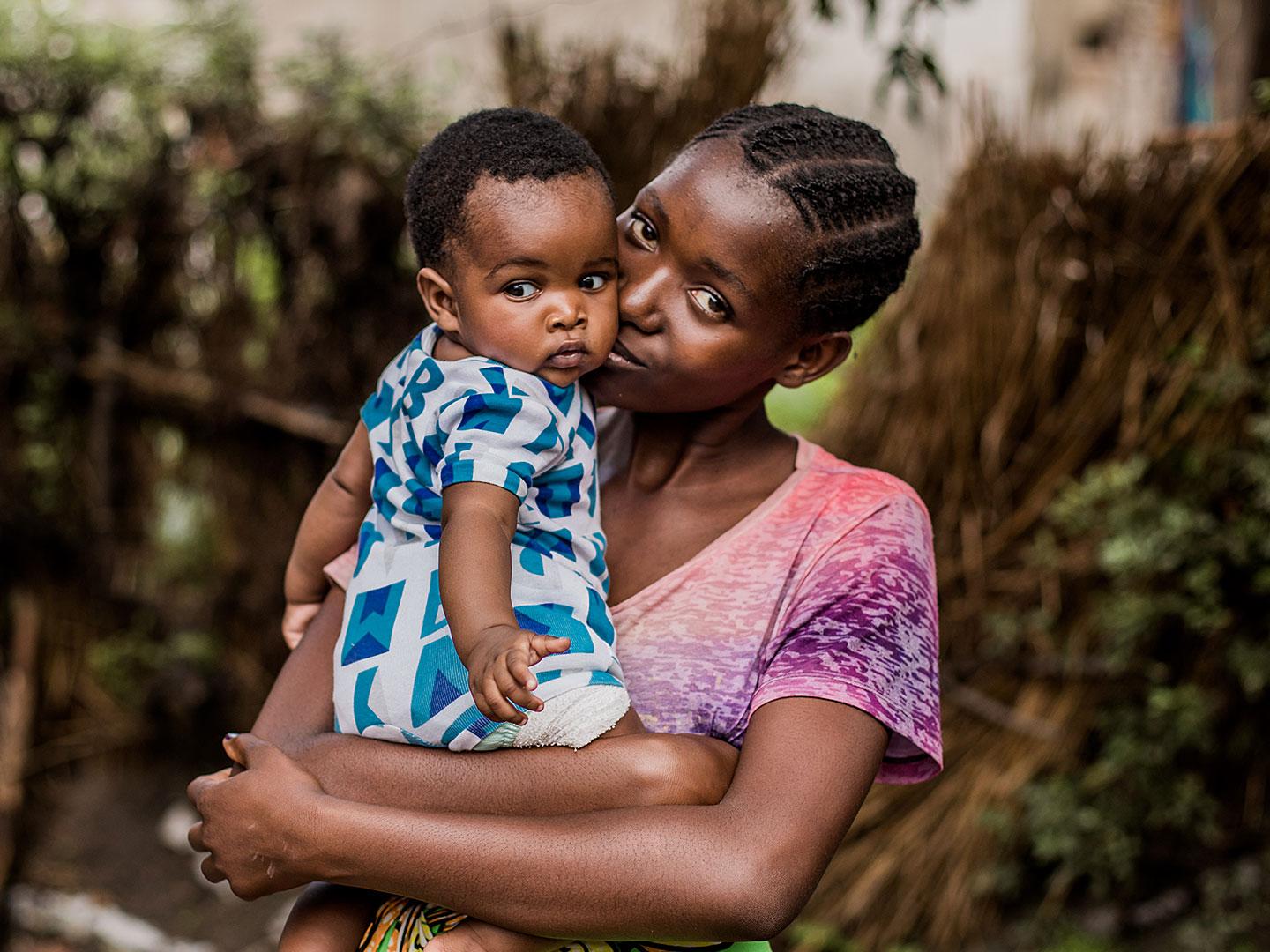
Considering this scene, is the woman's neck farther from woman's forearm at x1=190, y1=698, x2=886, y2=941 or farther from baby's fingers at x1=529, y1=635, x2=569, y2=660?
baby's fingers at x1=529, y1=635, x2=569, y2=660

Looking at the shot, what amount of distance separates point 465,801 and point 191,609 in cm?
376

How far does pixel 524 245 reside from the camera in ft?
5.83

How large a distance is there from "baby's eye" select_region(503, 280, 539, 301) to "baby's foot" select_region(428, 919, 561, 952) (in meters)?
0.80

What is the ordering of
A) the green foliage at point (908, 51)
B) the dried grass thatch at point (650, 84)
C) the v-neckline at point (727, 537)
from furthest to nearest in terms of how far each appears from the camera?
the dried grass thatch at point (650, 84) → the green foliage at point (908, 51) → the v-neckline at point (727, 537)

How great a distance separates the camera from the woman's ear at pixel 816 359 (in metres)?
2.03

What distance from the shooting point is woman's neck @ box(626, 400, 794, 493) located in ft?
6.93

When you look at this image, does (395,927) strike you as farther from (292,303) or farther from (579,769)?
(292,303)

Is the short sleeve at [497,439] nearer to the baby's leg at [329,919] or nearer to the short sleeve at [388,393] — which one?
the short sleeve at [388,393]

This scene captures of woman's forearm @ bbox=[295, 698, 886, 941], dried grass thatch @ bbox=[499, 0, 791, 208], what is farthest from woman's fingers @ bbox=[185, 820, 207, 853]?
dried grass thatch @ bbox=[499, 0, 791, 208]

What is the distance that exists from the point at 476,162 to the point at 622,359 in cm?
33

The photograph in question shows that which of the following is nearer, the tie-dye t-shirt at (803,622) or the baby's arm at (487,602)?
the baby's arm at (487,602)

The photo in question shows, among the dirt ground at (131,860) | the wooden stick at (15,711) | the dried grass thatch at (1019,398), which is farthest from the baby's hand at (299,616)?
the wooden stick at (15,711)

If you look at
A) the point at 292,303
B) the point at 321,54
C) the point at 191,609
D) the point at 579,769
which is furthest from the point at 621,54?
the point at 579,769

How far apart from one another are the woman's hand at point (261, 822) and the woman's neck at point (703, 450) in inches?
27.3
